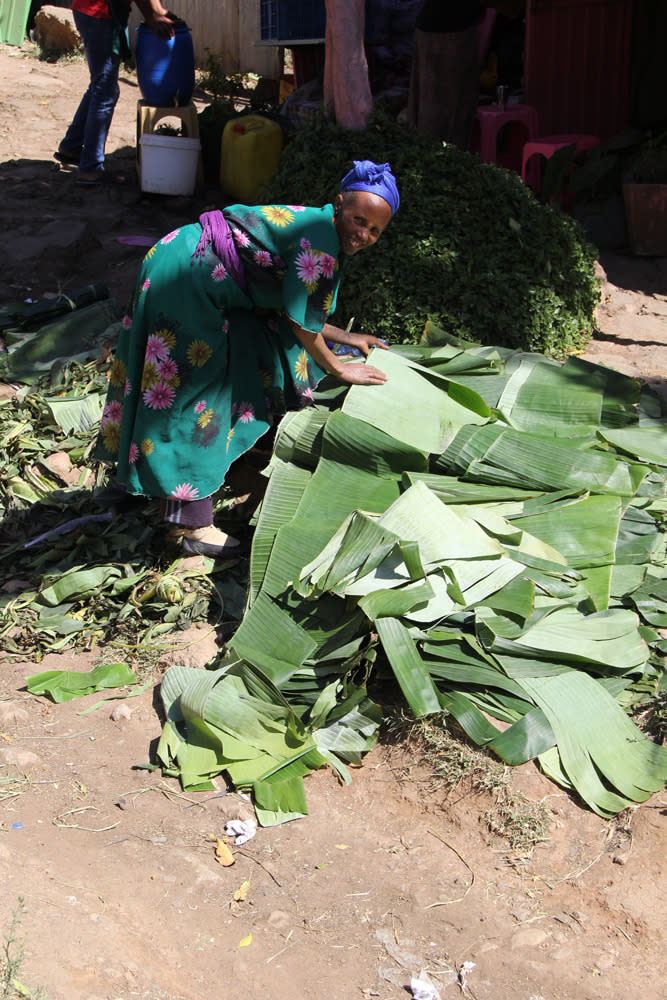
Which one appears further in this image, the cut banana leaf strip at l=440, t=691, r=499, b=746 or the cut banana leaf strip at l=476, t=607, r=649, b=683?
the cut banana leaf strip at l=476, t=607, r=649, b=683

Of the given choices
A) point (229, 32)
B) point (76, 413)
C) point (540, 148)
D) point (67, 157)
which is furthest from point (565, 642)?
point (229, 32)

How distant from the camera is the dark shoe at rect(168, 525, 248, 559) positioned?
3.36m

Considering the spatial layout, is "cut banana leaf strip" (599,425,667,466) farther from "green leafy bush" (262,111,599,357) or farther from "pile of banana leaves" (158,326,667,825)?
"green leafy bush" (262,111,599,357)

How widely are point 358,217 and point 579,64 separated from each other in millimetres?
5542

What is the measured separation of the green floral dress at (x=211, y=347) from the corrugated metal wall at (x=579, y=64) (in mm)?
5264

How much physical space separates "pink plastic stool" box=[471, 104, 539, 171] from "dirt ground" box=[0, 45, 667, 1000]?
497cm

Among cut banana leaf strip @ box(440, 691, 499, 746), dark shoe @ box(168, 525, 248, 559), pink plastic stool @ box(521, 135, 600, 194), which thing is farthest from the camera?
pink plastic stool @ box(521, 135, 600, 194)

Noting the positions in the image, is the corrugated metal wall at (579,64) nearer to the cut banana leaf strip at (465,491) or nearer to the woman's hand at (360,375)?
the woman's hand at (360,375)

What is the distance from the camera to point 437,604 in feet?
8.86

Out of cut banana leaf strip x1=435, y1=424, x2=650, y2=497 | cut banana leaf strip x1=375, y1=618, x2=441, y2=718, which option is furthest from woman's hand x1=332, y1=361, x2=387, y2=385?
cut banana leaf strip x1=375, y1=618, x2=441, y2=718

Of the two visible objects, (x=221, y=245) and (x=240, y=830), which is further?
(x=221, y=245)

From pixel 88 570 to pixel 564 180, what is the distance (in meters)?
4.96

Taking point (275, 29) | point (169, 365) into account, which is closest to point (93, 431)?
point (169, 365)

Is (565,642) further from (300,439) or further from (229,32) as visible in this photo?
(229,32)
